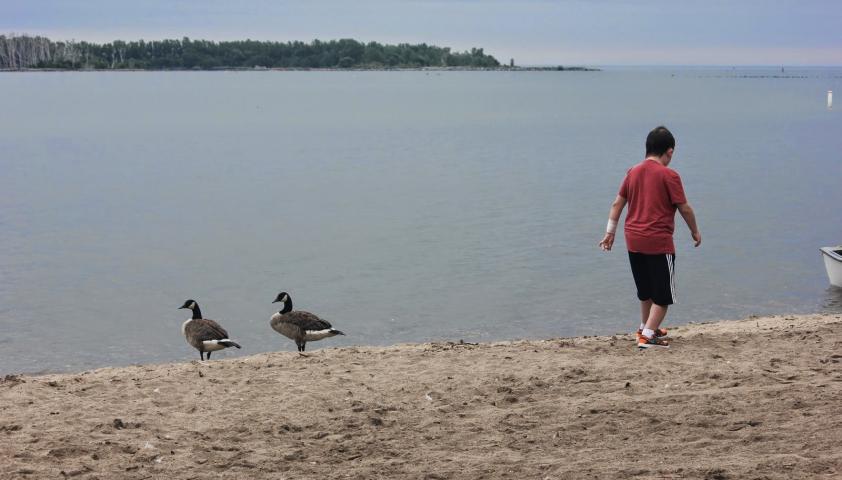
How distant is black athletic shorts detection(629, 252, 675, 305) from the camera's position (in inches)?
370

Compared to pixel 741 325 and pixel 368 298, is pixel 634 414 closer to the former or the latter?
pixel 741 325

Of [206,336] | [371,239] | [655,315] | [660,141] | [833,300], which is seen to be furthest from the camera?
[371,239]

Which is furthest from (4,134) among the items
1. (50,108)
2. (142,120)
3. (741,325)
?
(741,325)

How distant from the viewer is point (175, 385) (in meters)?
8.88

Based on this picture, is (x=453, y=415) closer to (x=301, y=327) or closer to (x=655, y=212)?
(x=655, y=212)

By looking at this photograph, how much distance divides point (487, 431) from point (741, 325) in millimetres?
6391

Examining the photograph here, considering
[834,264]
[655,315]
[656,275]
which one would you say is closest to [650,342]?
[655,315]

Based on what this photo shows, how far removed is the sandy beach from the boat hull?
7291mm

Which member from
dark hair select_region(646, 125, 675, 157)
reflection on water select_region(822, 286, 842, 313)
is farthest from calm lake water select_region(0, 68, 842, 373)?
dark hair select_region(646, 125, 675, 157)

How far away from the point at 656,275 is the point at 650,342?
2.65 feet

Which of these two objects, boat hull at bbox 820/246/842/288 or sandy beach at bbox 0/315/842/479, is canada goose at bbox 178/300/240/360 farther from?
boat hull at bbox 820/246/842/288

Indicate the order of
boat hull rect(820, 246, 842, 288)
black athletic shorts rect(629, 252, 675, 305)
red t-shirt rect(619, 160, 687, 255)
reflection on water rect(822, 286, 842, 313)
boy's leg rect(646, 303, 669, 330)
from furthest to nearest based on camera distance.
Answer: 1. boat hull rect(820, 246, 842, 288)
2. reflection on water rect(822, 286, 842, 313)
3. boy's leg rect(646, 303, 669, 330)
4. black athletic shorts rect(629, 252, 675, 305)
5. red t-shirt rect(619, 160, 687, 255)

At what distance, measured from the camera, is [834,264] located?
675 inches

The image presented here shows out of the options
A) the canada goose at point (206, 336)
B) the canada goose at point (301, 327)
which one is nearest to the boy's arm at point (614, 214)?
the canada goose at point (301, 327)
